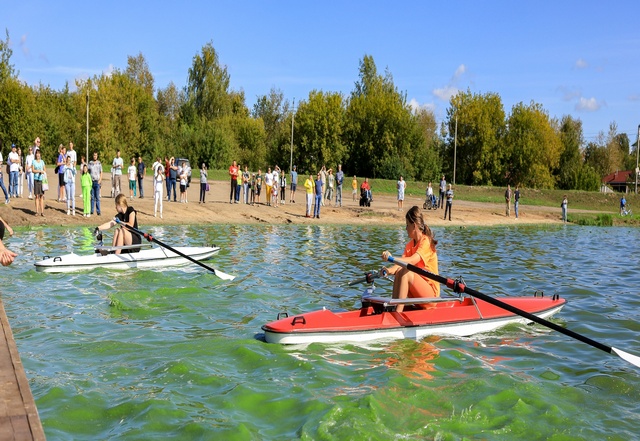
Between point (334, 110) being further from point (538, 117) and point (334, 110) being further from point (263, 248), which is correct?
point (263, 248)

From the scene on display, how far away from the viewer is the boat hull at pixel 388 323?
886cm

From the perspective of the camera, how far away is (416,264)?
955 cm

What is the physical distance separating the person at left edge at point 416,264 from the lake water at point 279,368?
0.74 meters

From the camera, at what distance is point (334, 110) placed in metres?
65.2

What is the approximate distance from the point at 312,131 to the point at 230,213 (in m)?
35.4

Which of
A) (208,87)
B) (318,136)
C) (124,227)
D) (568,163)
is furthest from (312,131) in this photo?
(124,227)

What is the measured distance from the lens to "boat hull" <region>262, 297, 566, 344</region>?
349 inches

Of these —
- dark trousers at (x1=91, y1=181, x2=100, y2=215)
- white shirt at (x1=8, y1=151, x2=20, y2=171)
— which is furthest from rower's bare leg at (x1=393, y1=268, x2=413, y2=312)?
white shirt at (x1=8, y1=151, x2=20, y2=171)

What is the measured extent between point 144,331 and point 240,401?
3.32m

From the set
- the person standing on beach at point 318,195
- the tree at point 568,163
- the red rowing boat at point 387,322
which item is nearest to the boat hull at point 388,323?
the red rowing boat at point 387,322

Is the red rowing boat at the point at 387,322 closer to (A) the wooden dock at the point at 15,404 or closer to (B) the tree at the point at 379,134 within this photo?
(A) the wooden dock at the point at 15,404

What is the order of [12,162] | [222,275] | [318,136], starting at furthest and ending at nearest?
1. [318,136]
2. [12,162]
3. [222,275]

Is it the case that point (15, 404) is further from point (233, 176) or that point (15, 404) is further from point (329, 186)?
point (329, 186)

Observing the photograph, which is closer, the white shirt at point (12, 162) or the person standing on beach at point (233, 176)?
the white shirt at point (12, 162)
